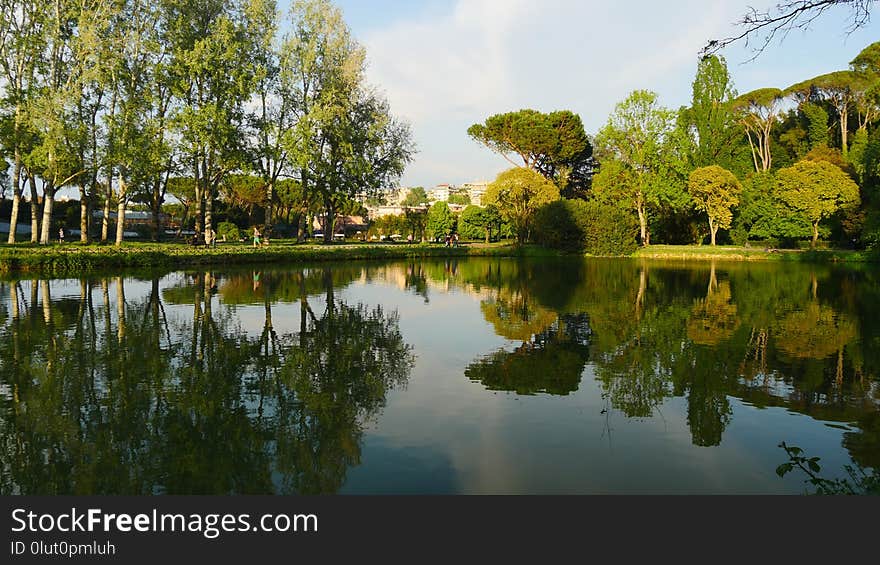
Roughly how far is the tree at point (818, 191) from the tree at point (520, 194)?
18396mm

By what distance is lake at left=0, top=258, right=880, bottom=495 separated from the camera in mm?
5523

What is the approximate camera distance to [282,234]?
83938mm

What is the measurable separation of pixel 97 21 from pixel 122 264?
43.7 feet

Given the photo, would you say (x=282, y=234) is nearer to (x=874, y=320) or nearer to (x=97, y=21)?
(x=97, y=21)

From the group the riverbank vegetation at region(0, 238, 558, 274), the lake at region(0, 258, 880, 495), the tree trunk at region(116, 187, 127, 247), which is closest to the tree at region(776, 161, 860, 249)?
the riverbank vegetation at region(0, 238, 558, 274)

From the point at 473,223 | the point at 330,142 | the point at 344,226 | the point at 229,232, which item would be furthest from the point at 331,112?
the point at 344,226

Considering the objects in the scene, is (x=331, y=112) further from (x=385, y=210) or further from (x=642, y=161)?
(x=385, y=210)

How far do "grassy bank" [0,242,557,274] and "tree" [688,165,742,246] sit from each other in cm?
2536

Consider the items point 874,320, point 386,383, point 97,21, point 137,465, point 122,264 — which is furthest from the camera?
point 97,21

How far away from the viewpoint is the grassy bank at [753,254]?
135 ft

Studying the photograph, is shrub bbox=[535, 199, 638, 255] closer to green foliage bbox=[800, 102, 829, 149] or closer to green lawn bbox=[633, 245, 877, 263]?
green lawn bbox=[633, 245, 877, 263]

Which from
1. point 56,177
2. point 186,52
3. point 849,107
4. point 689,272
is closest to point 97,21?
point 186,52

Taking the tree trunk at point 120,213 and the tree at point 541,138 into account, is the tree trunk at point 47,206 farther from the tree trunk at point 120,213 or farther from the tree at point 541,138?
the tree at point 541,138

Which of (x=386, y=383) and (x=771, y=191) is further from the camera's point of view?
(x=771, y=191)
